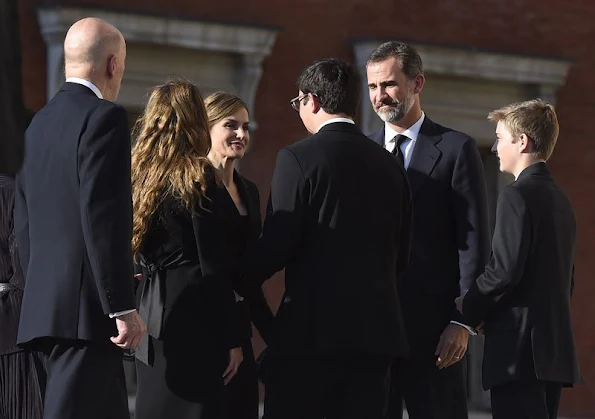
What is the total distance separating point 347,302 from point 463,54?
336 inches

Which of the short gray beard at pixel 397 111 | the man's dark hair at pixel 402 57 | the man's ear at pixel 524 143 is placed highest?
the man's dark hair at pixel 402 57

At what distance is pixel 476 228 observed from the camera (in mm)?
5633

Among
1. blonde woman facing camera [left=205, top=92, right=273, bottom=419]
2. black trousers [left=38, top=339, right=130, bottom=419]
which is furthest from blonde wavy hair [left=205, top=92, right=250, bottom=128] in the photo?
black trousers [left=38, top=339, right=130, bottom=419]

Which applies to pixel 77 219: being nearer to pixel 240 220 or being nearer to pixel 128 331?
pixel 128 331

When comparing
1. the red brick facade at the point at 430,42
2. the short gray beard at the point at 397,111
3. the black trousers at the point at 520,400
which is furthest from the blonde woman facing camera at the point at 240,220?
the red brick facade at the point at 430,42

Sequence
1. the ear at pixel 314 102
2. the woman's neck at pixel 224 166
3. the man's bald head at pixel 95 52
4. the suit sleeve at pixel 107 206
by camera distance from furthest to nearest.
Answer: the woman's neck at pixel 224 166 → the ear at pixel 314 102 → the man's bald head at pixel 95 52 → the suit sleeve at pixel 107 206

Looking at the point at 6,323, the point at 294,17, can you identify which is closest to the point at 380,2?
A: the point at 294,17

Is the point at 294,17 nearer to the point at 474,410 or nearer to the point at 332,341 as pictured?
the point at 474,410

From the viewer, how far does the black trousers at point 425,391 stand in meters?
5.61

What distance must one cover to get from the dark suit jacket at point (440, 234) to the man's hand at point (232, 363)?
0.70m

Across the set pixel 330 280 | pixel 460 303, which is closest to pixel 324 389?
pixel 330 280

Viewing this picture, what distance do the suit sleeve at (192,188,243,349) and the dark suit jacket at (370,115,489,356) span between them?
2.45 ft

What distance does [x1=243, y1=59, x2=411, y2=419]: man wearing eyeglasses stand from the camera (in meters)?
4.92

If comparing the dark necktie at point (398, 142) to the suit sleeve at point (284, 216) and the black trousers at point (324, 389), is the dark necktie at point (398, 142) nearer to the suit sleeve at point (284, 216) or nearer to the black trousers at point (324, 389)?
the suit sleeve at point (284, 216)
